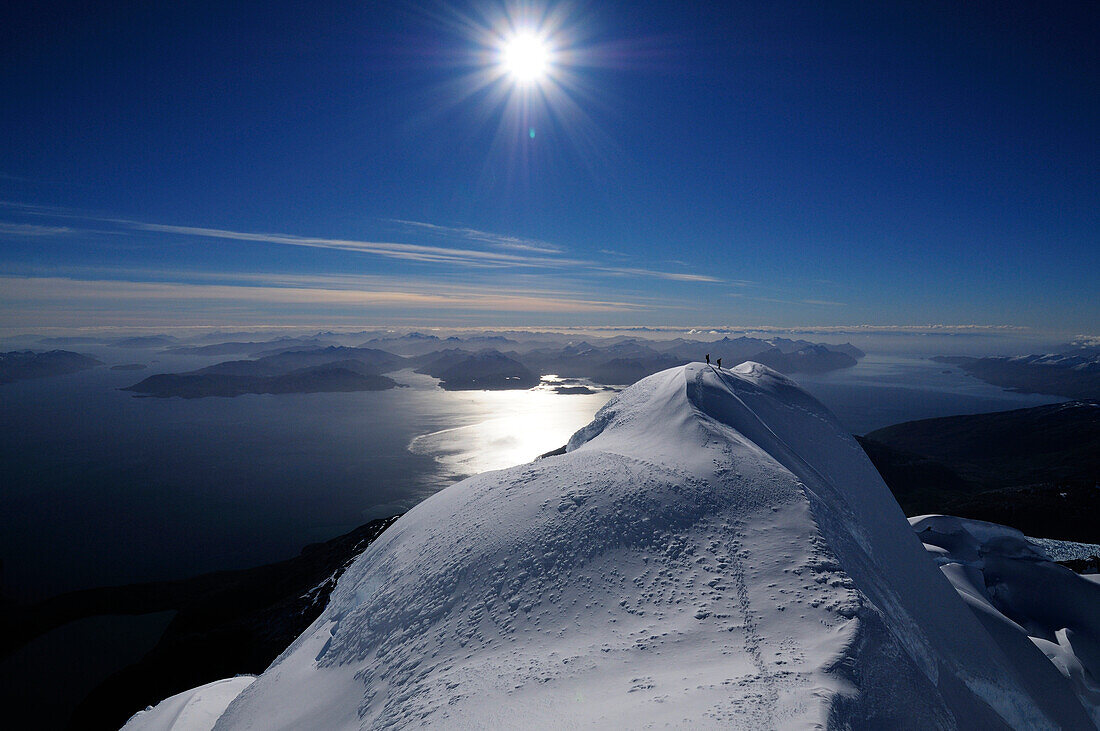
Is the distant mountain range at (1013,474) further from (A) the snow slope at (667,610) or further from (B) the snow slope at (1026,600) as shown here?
(A) the snow slope at (667,610)

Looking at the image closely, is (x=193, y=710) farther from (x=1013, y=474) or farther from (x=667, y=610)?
(x=1013, y=474)

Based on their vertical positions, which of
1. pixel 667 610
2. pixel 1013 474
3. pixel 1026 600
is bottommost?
pixel 1013 474

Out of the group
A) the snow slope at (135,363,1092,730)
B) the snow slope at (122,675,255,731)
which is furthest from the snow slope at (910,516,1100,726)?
the snow slope at (122,675,255,731)

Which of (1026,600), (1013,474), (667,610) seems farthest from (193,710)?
(1013,474)

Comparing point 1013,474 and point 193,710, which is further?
point 1013,474

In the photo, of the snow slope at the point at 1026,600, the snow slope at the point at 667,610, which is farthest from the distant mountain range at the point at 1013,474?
the snow slope at the point at 667,610

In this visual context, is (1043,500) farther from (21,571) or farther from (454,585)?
(21,571)

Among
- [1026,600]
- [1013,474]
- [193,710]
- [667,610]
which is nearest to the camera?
[667,610]
